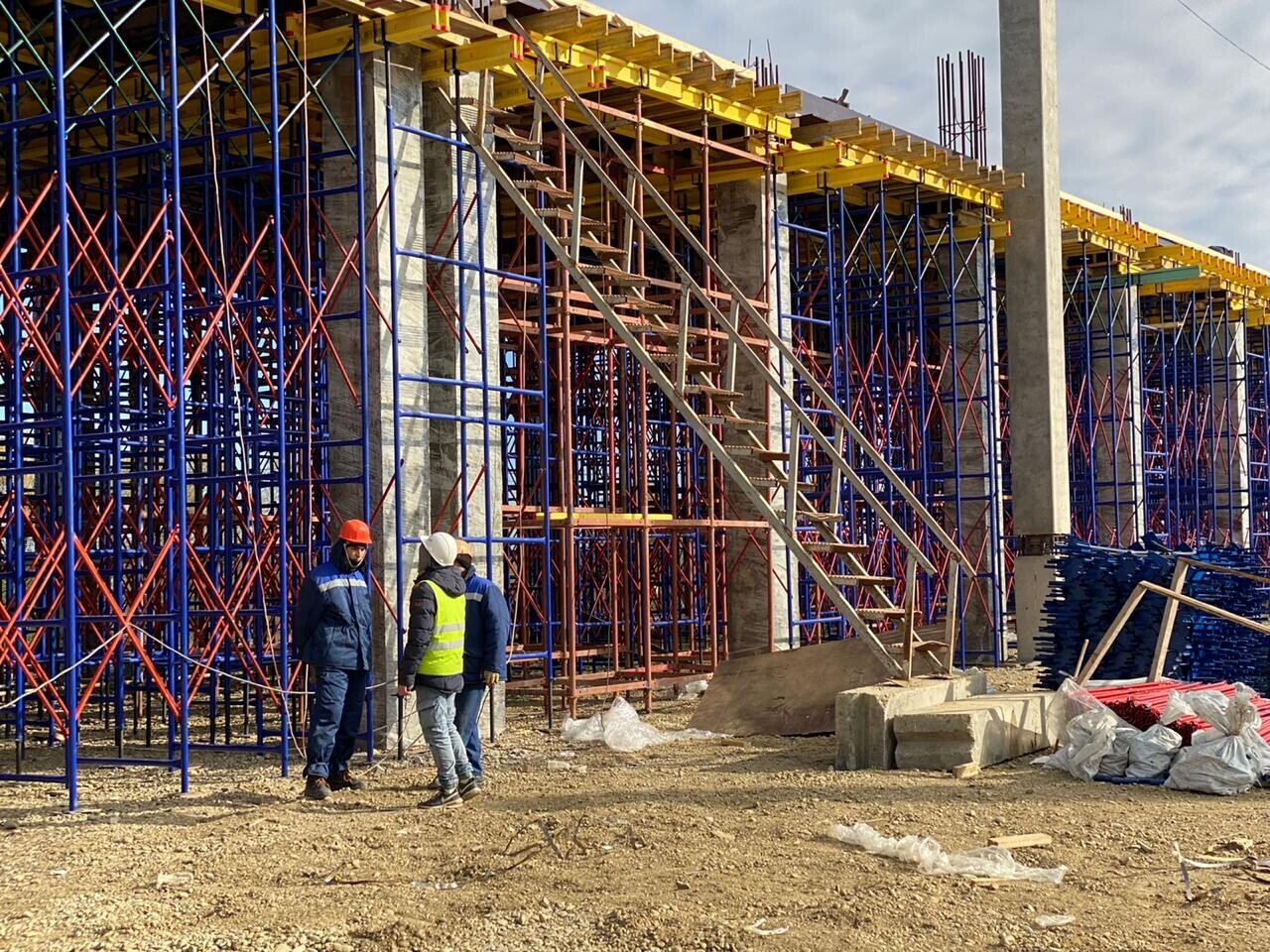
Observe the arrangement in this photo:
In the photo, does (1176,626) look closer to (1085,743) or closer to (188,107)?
(1085,743)

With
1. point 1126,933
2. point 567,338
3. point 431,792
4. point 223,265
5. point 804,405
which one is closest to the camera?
point 1126,933

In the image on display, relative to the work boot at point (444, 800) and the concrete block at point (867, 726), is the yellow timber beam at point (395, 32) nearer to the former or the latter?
the work boot at point (444, 800)

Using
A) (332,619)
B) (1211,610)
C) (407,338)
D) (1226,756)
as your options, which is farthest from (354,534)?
(1211,610)

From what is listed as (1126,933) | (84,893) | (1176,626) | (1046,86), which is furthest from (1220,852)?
(1046,86)

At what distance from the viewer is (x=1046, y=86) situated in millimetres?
22312

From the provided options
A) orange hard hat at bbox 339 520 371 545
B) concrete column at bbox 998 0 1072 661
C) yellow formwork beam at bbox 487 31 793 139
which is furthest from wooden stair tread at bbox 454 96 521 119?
concrete column at bbox 998 0 1072 661

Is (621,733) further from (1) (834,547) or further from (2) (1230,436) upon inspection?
(2) (1230,436)

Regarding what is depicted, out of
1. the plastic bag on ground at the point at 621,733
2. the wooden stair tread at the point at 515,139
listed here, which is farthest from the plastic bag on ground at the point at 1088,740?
the wooden stair tread at the point at 515,139

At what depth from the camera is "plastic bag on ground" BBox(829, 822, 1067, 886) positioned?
8273 millimetres

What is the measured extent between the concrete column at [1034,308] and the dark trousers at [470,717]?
12.7m

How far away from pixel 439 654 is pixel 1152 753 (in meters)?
5.04

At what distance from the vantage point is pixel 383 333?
1342 centimetres

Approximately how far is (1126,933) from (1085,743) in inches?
180

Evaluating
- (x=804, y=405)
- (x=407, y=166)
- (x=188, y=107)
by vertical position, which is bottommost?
(x=804, y=405)
